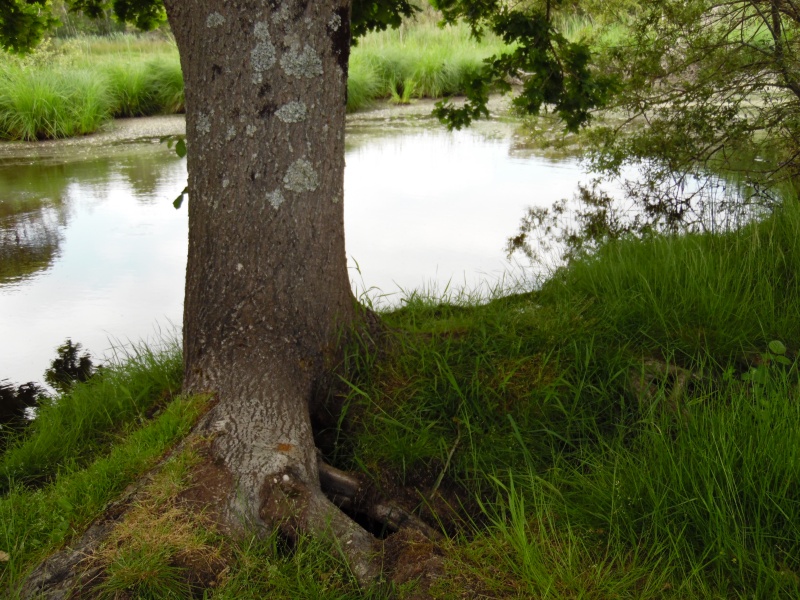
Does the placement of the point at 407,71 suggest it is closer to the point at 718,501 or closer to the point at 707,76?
the point at 707,76

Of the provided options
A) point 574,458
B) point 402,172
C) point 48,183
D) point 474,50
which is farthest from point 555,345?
point 474,50

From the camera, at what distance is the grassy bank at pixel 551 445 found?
2.07 meters

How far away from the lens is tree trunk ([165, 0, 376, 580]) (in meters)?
2.70

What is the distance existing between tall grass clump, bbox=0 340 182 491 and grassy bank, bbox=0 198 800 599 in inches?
0.5

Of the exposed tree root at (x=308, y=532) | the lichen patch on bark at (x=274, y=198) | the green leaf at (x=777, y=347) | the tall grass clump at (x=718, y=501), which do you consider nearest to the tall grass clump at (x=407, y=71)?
the lichen patch on bark at (x=274, y=198)

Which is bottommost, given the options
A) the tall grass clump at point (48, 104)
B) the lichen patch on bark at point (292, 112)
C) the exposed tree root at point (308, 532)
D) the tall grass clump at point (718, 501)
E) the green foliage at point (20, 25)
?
the exposed tree root at point (308, 532)

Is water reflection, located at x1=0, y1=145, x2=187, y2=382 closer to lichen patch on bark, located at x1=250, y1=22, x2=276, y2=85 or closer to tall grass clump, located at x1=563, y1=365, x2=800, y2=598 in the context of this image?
lichen patch on bark, located at x1=250, y1=22, x2=276, y2=85

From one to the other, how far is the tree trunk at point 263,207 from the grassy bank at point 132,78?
8242mm

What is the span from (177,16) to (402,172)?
6.15m

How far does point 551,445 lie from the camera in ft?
8.91

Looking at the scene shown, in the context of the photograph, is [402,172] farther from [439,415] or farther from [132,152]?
[439,415]

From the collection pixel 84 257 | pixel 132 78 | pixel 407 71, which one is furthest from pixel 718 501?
pixel 407 71

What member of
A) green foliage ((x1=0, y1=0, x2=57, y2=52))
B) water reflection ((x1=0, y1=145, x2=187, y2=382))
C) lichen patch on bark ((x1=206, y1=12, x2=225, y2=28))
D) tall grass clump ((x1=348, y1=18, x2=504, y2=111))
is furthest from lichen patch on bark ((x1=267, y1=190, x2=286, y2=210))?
tall grass clump ((x1=348, y1=18, x2=504, y2=111))

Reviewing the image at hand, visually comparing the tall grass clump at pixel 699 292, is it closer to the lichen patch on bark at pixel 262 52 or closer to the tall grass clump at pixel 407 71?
the lichen patch on bark at pixel 262 52
